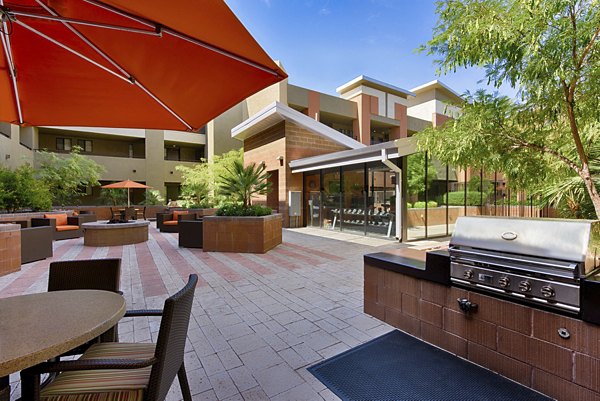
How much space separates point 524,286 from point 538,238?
352 millimetres

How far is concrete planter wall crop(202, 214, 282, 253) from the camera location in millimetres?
7223

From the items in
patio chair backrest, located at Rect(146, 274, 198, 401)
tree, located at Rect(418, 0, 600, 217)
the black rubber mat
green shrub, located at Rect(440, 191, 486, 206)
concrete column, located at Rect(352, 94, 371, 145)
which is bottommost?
the black rubber mat

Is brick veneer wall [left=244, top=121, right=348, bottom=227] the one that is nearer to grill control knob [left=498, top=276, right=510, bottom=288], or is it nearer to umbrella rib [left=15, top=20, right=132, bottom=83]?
umbrella rib [left=15, top=20, right=132, bottom=83]

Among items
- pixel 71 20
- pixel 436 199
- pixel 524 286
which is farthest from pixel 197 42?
pixel 436 199

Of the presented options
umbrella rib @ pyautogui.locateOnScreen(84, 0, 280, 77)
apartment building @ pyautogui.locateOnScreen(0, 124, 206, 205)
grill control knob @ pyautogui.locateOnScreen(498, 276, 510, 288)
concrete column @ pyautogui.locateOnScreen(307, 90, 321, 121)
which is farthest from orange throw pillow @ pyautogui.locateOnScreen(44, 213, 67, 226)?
concrete column @ pyautogui.locateOnScreen(307, 90, 321, 121)

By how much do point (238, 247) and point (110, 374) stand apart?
578cm

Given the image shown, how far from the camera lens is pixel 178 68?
2.57 meters

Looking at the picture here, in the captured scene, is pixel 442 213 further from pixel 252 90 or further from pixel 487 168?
pixel 252 90

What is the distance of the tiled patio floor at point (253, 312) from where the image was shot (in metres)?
2.26

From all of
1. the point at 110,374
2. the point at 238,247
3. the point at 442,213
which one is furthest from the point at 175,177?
the point at 110,374

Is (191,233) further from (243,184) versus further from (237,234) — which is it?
(243,184)

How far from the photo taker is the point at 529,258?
2023 millimetres

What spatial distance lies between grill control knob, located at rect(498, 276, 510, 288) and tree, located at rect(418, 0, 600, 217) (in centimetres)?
185

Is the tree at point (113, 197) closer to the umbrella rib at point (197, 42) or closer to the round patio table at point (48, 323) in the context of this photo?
the round patio table at point (48, 323)
